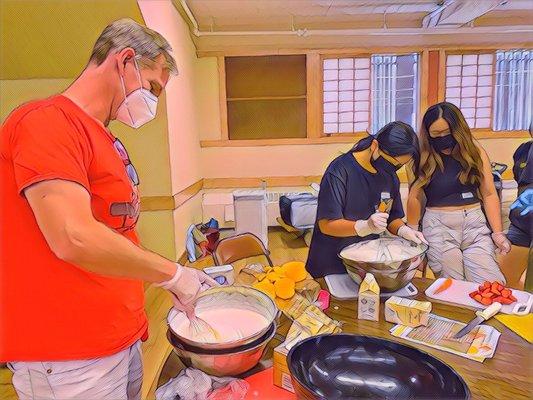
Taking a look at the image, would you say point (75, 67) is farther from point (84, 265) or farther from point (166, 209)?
point (84, 265)

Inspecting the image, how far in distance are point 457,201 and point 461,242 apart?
0.60 ft

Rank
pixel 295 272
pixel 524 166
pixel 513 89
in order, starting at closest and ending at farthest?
1. pixel 295 272
2. pixel 524 166
3. pixel 513 89

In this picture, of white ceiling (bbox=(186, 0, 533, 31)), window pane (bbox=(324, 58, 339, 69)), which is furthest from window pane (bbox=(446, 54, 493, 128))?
window pane (bbox=(324, 58, 339, 69))

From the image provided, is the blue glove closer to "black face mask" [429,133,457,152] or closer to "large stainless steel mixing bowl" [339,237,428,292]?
"black face mask" [429,133,457,152]

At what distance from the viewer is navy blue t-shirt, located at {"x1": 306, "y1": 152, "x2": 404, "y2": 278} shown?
4.68 feet

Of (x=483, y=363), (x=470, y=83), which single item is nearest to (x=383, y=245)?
(x=483, y=363)

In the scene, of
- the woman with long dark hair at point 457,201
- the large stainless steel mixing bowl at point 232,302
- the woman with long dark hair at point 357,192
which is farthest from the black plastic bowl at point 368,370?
the woman with long dark hair at point 457,201

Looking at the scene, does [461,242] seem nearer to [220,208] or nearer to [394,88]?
[220,208]

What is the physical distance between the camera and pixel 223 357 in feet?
2.31

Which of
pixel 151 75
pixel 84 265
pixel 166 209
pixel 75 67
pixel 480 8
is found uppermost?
pixel 480 8

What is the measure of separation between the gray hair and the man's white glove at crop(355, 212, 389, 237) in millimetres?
835

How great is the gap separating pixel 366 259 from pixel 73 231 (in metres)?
0.79

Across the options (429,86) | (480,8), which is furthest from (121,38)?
(429,86)

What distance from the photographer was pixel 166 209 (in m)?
2.69
